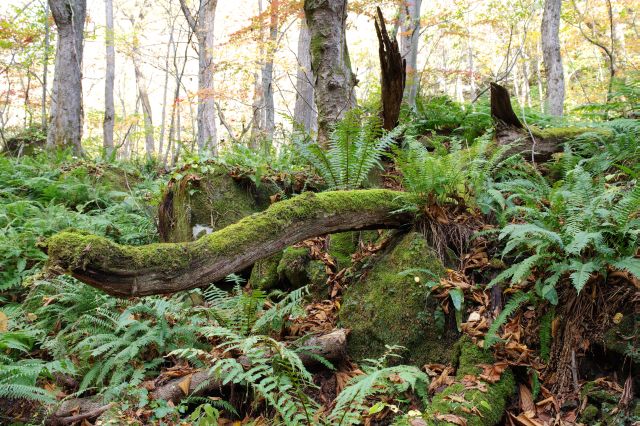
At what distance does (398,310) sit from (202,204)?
286 cm

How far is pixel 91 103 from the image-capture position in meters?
37.7

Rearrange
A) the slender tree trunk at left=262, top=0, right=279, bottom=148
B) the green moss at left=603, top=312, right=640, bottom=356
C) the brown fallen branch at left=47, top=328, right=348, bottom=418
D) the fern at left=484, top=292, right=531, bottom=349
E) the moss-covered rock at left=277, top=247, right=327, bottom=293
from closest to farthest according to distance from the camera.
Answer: the green moss at left=603, top=312, right=640, bottom=356 → the fern at left=484, top=292, right=531, bottom=349 → the brown fallen branch at left=47, top=328, right=348, bottom=418 → the moss-covered rock at left=277, top=247, right=327, bottom=293 → the slender tree trunk at left=262, top=0, right=279, bottom=148

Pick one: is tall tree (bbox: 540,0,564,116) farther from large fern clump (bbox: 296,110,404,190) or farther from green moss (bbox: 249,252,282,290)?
green moss (bbox: 249,252,282,290)

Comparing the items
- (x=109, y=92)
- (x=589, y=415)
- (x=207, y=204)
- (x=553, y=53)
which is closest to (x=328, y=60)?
(x=207, y=204)

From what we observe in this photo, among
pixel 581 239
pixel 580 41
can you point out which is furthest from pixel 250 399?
pixel 580 41

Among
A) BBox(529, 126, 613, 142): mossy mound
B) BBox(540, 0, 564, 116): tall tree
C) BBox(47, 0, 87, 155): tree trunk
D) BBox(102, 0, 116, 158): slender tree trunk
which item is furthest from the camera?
BBox(102, 0, 116, 158): slender tree trunk

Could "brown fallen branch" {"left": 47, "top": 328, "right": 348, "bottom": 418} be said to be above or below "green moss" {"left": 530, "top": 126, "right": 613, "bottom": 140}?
below

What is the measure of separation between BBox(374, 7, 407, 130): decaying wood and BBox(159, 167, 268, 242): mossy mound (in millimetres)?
2021

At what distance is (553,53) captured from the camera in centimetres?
942

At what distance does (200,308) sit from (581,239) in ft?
9.38

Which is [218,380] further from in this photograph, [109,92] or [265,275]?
[109,92]

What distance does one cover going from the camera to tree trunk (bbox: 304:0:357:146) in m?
Answer: 5.86

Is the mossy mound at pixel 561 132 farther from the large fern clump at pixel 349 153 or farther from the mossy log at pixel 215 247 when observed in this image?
the mossy log at pixel 215 247

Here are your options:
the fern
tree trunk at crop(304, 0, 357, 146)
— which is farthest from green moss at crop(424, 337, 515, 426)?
tree trunk at crop(304, 0, 357, 146)
